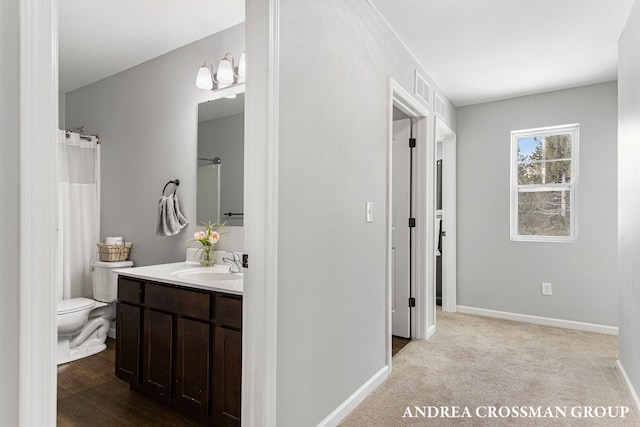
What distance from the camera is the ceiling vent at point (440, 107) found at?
3816mm

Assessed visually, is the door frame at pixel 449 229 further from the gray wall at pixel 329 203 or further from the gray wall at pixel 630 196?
the gray wall at pixel 329 203

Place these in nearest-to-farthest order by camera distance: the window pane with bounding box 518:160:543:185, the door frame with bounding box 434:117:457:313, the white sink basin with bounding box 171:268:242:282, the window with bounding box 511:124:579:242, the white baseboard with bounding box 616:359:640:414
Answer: the white baseboard with bounding box 616:359:640:414 → the white sink basin with bounding box 171:268:242:282 → the window with bounding box 511:124:579:242 → the window pane with bounding box 518:160:543:185 → the door frame with bounding box 434:117:457:313

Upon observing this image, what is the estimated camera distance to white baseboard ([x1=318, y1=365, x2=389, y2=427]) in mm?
2021

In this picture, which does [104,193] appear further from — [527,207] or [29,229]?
[527,207]

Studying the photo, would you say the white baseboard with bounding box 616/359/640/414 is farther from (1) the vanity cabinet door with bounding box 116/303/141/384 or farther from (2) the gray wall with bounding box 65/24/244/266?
(2) the gray wall with bounding box 65/24/244/266

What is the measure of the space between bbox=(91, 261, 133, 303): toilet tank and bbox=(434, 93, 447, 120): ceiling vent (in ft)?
10.7

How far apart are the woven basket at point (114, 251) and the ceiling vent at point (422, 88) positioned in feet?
9.46

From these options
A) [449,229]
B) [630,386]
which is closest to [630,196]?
[630,386]

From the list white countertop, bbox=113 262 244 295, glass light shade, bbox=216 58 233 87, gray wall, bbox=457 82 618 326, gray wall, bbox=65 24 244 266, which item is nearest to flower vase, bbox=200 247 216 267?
white countertop, bbox=113 262 244 295

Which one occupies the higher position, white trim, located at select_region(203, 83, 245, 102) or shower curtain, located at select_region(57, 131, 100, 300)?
white trim, located at select_region(203, 83, 245, 102)

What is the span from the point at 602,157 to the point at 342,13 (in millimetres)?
3198

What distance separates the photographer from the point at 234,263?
98.2 inches

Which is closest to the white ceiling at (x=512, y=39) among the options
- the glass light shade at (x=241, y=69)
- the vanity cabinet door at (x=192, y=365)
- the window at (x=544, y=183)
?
the window at (x=544, y=183)

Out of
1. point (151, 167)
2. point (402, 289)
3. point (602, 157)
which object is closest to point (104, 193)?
point (151, 167)
